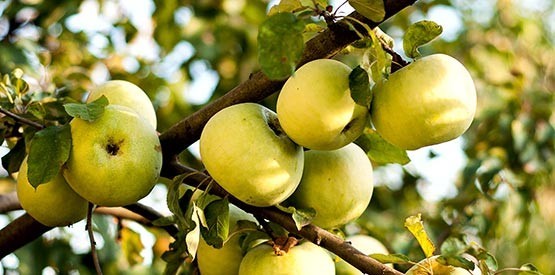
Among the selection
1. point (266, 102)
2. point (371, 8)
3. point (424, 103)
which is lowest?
point (266, 102)

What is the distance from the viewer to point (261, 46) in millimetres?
937

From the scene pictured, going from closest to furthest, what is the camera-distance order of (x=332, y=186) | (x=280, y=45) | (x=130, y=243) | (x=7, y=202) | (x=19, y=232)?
(x=280, y=45) → (x=332, y=186) → (x=19, y=232) → (x=7, y=202) → (x=130, y=243)

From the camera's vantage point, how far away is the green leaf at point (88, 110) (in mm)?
1158

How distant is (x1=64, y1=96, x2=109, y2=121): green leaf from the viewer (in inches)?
45.6

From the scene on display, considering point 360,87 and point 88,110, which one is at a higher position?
point 360,87

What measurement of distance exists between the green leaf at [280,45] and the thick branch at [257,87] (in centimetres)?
12

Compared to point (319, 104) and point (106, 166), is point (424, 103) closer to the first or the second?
point (319, 104)

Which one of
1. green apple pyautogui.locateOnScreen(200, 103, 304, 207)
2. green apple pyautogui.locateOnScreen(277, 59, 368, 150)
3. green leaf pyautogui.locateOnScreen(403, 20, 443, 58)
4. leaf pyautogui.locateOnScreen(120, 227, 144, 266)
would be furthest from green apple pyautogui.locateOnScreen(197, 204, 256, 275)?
leaf pyautogui.locateOnScreen(120, 227, 144, 266)

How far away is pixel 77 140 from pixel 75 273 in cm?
99

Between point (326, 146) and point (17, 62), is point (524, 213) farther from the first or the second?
point (17, 62)

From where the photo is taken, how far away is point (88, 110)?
1181 mm

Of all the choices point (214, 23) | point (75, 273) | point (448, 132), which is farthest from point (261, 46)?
point (214, 23)

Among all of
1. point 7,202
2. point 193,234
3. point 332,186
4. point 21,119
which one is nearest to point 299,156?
point 332,186

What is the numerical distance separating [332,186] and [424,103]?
0.77ft
